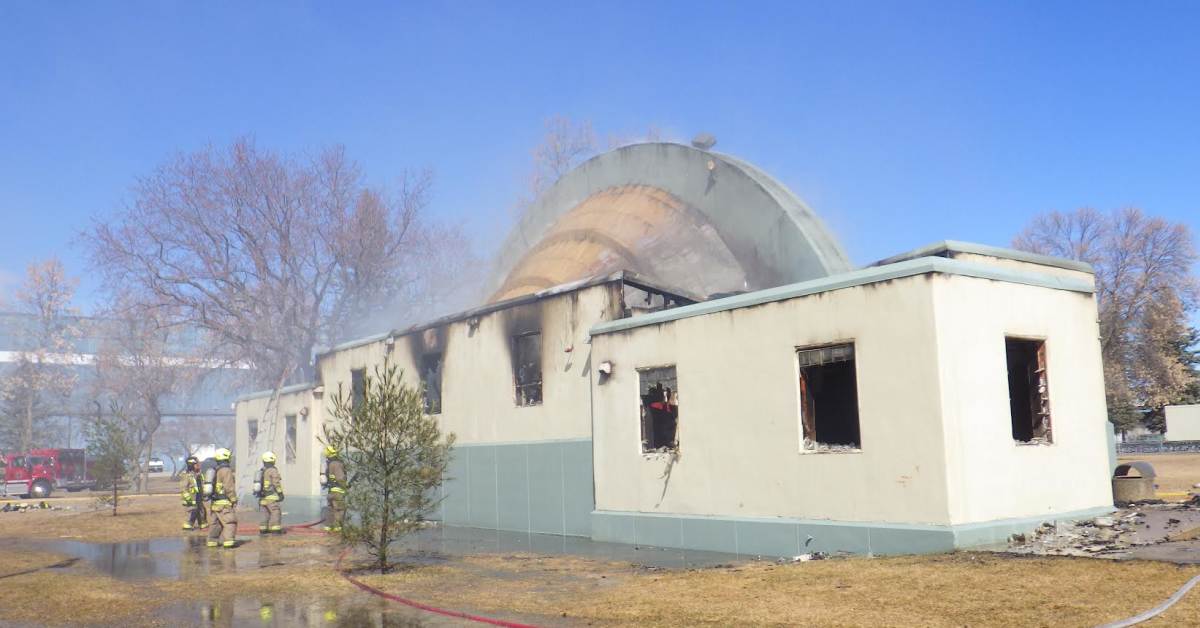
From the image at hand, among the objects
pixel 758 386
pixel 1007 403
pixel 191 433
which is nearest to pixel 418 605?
pixel 758 386

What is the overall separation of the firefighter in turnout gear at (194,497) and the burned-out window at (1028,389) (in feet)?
57.2

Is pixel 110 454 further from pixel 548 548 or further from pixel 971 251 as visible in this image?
pixel 971 251

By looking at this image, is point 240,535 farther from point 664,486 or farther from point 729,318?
point 729,318

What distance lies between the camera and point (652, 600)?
989 cm

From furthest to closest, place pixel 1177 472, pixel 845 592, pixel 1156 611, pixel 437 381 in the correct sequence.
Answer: pixel 1177 472 → pixel 437 381 → pixel 845 592 → pixel 1156 611

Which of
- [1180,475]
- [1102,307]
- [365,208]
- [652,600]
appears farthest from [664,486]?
[1102,307]

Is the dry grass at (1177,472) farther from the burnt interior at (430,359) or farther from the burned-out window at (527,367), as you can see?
the burnt interior at (430,359)

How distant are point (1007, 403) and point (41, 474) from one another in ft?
168

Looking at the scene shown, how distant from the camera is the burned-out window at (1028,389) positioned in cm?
1358

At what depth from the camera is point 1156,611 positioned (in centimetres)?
749

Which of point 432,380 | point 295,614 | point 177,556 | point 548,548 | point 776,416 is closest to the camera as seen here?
point 295,614

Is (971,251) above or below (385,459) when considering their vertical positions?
above

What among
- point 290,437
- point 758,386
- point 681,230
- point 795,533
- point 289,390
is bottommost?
Result: point 795,533

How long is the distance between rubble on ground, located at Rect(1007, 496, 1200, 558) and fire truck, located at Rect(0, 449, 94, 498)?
158 ft
